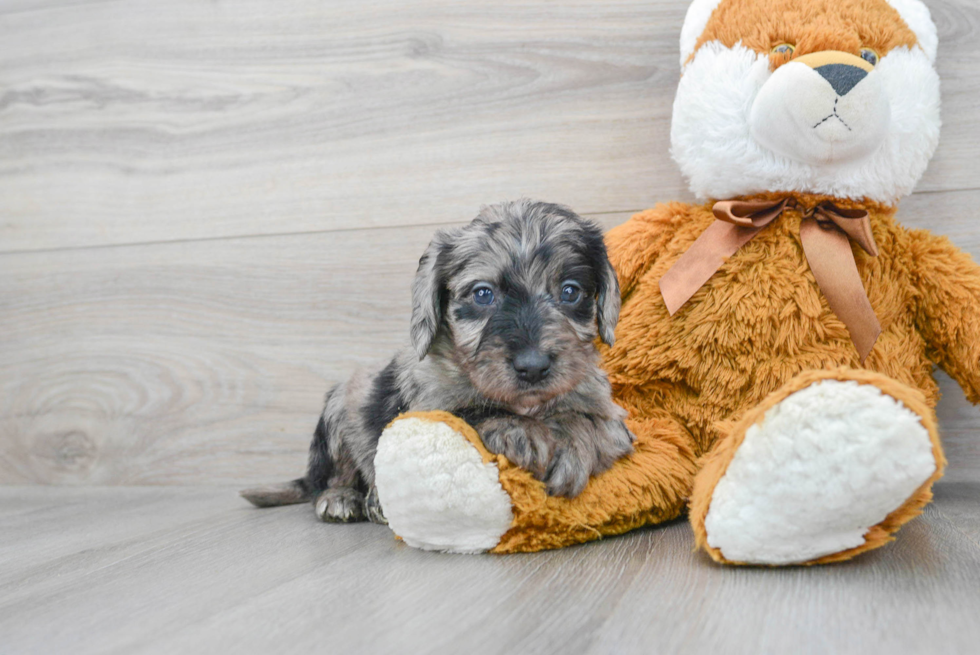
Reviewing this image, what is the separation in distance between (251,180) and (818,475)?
6.22 feet

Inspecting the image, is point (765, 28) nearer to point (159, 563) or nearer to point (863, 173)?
point (863, 173)

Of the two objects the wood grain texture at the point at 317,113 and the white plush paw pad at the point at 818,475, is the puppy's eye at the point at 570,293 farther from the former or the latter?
the wood grain texture at the point at 317,113

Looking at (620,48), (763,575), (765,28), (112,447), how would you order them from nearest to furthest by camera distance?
1. (763,575)
2. (765,28)
3. (620,48)
4. (112,447)

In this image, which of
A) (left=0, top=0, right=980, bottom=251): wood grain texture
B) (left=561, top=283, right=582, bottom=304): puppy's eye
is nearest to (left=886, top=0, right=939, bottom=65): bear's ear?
(left=0, top=0, right=980, bottom=251): wood grain texture

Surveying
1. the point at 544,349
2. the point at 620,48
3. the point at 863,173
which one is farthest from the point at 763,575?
the point at 620,48

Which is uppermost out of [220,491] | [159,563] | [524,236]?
[524,236]

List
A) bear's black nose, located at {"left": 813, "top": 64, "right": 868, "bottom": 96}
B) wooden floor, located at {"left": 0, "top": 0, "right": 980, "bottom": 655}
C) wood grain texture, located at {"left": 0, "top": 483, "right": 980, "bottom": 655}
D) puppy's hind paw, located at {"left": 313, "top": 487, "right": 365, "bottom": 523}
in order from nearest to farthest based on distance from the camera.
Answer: wood grain texture, located at {"left": 0, "top": 483, "right": 980, "bottom": 655} < bear's black nose, located at {"left": 813, "top": 64, "right": 868, "bottom": 96} < puppy's hind paw, located at {"left": 313, "top": 487, "right": 365, "bottom": 523} < wooden floor, located at {"left": 0, "top": 0, "right": 980, "bottom": 655}

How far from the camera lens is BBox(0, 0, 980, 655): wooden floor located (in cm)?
200

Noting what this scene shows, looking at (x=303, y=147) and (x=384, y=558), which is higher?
(x=303, y=147)

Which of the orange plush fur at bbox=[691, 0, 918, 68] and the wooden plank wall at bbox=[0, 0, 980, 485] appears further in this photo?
the wooden plank wall at bbox=[0, 0, 980, 485]

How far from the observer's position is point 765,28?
5.33 feet

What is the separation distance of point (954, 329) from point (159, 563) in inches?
66.2

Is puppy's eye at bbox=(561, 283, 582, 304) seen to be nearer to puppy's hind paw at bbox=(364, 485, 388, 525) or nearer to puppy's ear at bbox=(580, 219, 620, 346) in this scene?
puppy's ear at bbox=(580, 219, 620, 346)

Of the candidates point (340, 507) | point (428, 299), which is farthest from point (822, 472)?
point (340, 507)
